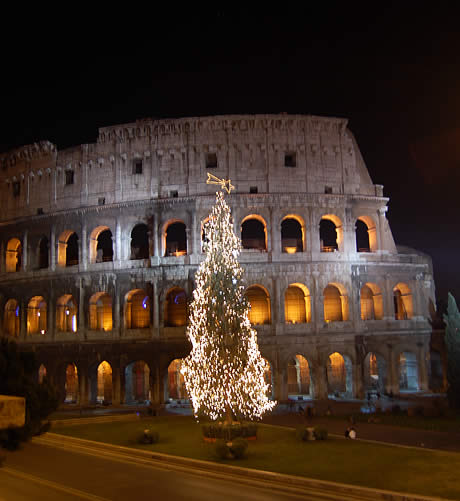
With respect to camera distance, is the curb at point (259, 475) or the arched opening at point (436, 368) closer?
the curb at point (259, 475)

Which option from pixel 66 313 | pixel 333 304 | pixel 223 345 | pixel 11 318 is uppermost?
pixel 66 313

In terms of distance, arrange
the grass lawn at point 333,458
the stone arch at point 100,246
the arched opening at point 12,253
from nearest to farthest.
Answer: the grass lawn at point 333,458 < the stone arch at point 100,246 < the arched opening at point 12,253

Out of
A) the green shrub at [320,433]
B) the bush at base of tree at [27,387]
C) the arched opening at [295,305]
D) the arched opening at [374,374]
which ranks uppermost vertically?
the arched opening at [295,305]

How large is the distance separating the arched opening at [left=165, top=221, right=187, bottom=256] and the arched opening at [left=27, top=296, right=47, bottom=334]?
10345 mm

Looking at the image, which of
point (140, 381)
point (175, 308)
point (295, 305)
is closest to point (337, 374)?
point (295, 305)

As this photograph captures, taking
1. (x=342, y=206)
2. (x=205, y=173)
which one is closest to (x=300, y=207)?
(x=342, y=206)

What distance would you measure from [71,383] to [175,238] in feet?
53.8

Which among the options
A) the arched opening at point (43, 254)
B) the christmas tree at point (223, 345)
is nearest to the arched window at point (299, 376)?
the christmas tree at point (223, 345)

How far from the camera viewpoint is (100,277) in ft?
119

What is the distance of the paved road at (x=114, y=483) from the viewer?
13.9 metres

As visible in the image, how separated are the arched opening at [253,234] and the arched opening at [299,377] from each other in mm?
8431

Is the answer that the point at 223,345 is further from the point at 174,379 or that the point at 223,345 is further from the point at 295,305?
the point at 174,379

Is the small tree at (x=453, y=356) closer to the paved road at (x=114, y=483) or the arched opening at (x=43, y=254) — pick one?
the paved road at (x=114, y=483)

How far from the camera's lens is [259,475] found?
15969 millimetres
